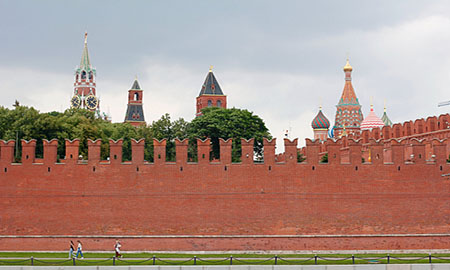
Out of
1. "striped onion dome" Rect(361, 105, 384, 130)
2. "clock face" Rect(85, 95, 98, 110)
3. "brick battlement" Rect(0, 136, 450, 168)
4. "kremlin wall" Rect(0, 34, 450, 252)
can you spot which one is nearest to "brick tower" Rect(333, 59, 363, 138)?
"striped onion dome" Rect(361, 105, 384, 130)

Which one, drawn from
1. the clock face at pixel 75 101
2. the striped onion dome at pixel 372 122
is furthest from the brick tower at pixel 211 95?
the clock face at pixel 75 101

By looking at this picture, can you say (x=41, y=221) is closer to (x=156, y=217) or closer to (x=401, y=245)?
(x=156, y=217)

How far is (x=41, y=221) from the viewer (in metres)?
27.1

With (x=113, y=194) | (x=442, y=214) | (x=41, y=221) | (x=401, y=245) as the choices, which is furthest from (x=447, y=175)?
(x=41, y=221)

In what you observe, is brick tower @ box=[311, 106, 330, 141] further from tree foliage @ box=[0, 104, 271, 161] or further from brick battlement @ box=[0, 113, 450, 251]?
brick battlement @ box=[0, 113, 450, 251]

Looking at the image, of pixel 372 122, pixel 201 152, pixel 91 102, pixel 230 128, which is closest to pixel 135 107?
pixel 91 102

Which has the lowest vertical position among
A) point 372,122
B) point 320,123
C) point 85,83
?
point 372,122

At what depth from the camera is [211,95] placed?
87.1 meters

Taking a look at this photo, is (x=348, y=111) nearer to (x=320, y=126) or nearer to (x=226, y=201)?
(x=320, y=126)

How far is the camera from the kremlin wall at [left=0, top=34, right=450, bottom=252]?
89.0ft

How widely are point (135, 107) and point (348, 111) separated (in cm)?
4576

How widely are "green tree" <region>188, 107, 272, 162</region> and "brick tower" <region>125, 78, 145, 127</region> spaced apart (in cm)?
6695

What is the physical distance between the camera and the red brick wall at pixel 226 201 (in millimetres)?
27188

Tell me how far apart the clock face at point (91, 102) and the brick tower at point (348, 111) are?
2672 inches
